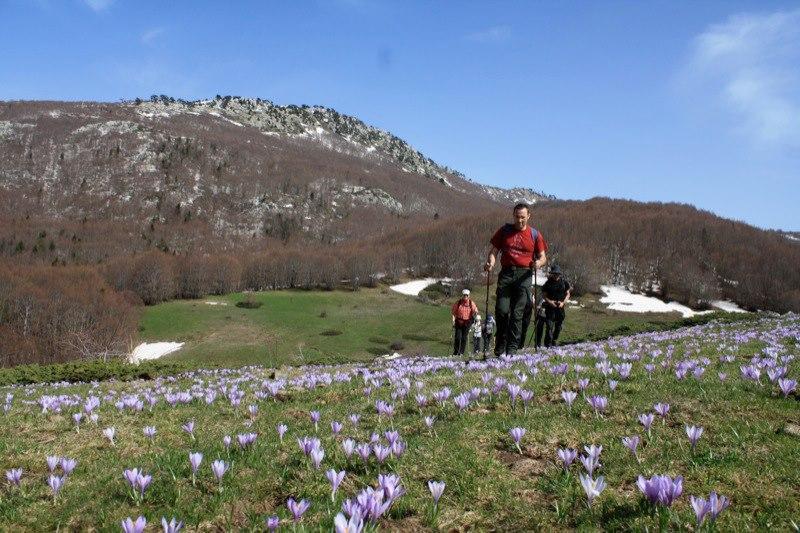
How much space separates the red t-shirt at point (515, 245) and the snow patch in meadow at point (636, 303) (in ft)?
416

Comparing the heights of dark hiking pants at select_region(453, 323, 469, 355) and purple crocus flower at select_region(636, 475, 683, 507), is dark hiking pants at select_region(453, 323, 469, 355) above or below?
below

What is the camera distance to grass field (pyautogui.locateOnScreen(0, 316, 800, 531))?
3762 millimetres

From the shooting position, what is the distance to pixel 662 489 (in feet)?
10.6

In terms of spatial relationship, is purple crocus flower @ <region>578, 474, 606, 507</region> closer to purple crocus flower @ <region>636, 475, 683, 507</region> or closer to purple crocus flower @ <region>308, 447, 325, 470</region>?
purple crocus flower @ <region>636, 475, 683, 507</region>

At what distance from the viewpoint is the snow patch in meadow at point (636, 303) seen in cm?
13539

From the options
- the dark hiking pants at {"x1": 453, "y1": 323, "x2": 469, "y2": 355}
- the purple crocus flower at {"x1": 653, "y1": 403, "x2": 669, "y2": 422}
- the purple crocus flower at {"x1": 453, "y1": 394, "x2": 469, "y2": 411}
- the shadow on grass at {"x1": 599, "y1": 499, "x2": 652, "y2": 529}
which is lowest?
the dark hiking pants at {"x1": 453, "y1": 323, "x2": 469, "y2": 355}

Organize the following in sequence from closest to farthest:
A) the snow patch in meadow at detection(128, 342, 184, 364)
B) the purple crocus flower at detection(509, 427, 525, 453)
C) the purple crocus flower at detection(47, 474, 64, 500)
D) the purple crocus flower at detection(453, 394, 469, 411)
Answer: the purple crocus flower at detection(47, 474, 64, 500), the purple crocus flower at detection(509, 427, 525, 453), the purple crocus flower at detection(453, 394, 469, 411), the snow patch in meadow at detection(128, 342, 184, 364)

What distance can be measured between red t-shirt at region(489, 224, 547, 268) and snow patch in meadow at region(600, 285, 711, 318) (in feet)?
416

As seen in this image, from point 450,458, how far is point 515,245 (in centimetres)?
860

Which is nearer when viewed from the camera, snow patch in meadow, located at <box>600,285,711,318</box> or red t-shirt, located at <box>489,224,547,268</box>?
red t-shirt, located at <box>489,224,547,268</box>

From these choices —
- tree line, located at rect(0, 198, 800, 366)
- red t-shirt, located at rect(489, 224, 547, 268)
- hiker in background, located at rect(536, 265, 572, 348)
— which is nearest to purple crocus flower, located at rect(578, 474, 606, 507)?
red t-shirt, located at rect(489, 224, 547, 268)

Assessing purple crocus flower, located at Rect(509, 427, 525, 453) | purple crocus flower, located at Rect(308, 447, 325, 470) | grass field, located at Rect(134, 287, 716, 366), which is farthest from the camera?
grass field, located at Rect(134, 287, 716, 366)

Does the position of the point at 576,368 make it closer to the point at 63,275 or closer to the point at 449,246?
the point at 63,275

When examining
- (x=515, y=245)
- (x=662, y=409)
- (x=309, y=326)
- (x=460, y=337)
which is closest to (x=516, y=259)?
(x=515, y=245)
